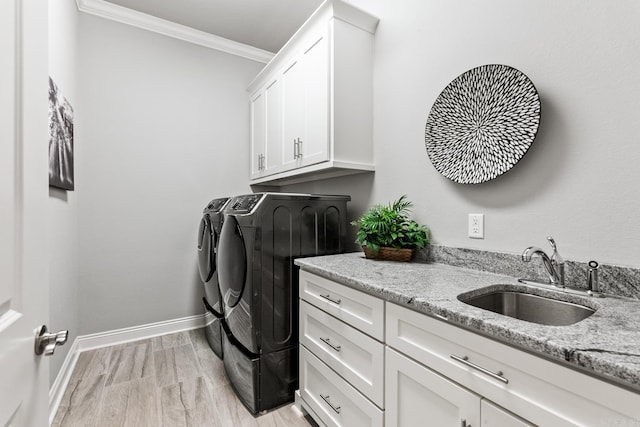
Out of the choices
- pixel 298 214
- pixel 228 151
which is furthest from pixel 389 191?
pixel 228 151

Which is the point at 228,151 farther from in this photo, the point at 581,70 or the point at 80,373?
the point at 581,70

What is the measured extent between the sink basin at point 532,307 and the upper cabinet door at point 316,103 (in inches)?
46.5

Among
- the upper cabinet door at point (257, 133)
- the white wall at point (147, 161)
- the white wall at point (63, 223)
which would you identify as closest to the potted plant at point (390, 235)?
the upper cabinet door at point (257, 133)

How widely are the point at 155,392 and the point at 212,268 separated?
835mm

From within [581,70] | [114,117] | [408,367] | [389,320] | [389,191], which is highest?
[114,117]

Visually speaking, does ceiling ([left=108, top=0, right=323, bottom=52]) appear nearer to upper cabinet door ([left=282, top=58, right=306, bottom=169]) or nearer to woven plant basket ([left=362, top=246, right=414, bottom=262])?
upper cabinet door ([left=282, top=58, right=306, bottom=169])

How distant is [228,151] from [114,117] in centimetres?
99

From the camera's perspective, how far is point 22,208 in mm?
597

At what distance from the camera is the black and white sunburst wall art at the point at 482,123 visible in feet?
4.05

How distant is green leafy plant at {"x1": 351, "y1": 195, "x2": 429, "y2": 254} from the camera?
163cm

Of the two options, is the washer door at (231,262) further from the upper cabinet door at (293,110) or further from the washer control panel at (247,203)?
the upper cabinet door at (293,110)

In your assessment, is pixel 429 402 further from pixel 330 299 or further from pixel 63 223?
pixel 63 223

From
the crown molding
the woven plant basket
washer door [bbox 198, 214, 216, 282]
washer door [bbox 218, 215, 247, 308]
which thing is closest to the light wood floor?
washer door [bbox 218, 215, 247, 308]

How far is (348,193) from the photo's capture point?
7.51 feet
